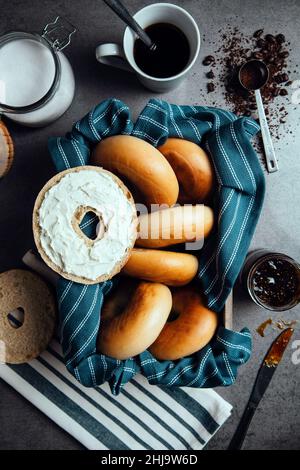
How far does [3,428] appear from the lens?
3.06ft

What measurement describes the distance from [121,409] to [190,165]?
523 millimetres

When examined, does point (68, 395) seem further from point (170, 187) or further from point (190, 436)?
point (170, 187)

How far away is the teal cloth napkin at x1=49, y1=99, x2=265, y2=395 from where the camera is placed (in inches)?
30.4

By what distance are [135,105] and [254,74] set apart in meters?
0.26

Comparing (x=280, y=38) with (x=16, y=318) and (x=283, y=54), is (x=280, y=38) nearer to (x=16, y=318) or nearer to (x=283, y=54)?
(x=283, y=54)

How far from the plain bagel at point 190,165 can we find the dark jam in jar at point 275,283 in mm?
202

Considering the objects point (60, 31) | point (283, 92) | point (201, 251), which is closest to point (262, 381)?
point (201, 251)

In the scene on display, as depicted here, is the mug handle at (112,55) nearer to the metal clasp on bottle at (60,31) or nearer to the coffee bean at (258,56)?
the metal clasp on bottle at (60,31)

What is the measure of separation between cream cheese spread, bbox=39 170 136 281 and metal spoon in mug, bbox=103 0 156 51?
264 millimetres

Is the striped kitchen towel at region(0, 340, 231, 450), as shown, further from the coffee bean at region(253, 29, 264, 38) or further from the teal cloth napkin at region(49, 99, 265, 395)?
the coffee bean at region(253, 29, 264, 38)

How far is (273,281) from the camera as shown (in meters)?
0.87

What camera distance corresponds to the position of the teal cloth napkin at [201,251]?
77 centimetres

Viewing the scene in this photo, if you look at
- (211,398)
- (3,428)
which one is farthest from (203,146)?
(3,428)

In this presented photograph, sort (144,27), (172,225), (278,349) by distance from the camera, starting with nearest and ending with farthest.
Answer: (172,225), (144,27), (278,349)
